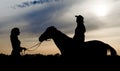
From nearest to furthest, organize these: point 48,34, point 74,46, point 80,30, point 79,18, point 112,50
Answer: point 79,18 < point 80,30 < point 74,46 < point 112,50 < point 48,34

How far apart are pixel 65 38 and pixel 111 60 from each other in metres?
2.72

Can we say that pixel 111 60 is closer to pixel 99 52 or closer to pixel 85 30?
pixel 99 52

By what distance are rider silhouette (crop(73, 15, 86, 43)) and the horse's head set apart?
56.0 inches

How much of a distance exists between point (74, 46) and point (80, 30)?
2.96ft

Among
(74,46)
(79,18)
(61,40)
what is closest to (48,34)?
(61,40)

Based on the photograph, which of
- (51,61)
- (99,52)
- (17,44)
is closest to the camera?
(51,61)

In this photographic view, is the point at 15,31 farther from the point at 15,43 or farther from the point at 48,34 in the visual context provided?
the point at 48,34

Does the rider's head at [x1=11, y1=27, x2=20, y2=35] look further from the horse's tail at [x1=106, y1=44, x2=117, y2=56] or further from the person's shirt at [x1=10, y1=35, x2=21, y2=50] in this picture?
the horse's tail at [x1=106, y1=44, x2=117, y2=56]

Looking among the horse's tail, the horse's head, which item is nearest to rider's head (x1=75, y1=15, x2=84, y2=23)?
the horse's head

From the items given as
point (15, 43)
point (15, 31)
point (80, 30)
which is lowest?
point (15, 43)

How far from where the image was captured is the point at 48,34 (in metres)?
14.5

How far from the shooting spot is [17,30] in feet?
49.1

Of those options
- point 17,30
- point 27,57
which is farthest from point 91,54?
point 17,30

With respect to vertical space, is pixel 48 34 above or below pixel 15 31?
below
